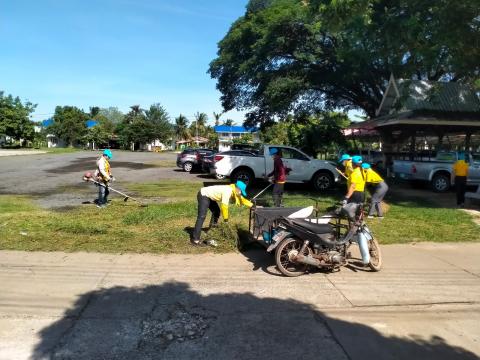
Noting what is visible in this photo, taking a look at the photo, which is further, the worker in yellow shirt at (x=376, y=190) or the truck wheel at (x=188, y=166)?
the truck wheel at (x=188, y=166)

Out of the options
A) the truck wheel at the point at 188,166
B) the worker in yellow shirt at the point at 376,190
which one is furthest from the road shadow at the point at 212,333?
the truck wheel at the point at 188,166

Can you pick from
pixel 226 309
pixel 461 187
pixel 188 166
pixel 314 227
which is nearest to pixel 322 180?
pixel 461 187

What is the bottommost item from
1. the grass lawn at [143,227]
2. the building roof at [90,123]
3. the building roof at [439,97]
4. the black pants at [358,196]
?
the grass lawn at [143,227]

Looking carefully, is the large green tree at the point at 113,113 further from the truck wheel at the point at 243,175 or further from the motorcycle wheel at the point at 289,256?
the motorcycle wheel at the point at 289,256

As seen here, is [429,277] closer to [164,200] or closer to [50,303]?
[50,303]

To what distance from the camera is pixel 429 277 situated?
23.3ft

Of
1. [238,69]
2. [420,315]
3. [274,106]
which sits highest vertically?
[238,69]

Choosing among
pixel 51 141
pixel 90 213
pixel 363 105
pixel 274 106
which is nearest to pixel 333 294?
pixel 90 213

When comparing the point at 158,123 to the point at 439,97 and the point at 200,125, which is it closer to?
the point at 200,125

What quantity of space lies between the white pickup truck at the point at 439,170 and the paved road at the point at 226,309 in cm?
1053

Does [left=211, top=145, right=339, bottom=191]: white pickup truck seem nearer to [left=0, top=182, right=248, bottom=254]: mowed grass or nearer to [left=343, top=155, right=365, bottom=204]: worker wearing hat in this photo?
[left=0, top=182, right=248, bottom=254]: mowed grass

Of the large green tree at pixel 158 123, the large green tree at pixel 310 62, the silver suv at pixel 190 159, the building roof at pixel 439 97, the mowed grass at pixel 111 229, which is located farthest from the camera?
the large green tree at pixel 158 123

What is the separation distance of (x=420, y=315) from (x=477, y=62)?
37.2 ft

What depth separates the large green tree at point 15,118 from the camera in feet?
220
